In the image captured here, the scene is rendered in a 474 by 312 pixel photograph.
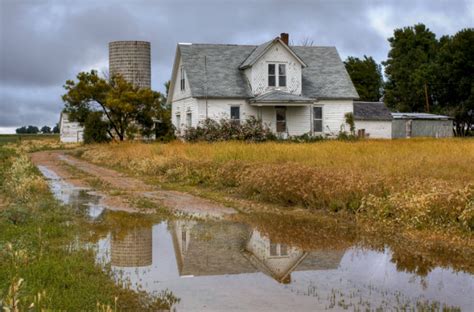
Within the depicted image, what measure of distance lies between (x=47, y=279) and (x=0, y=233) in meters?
3.38

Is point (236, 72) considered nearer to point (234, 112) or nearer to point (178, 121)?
point (234, 112)

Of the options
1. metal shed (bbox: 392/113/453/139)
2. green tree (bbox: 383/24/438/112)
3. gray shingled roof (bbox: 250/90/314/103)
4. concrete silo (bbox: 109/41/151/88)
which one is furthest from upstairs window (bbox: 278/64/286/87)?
green tree (bbox: 383/24/438/112)

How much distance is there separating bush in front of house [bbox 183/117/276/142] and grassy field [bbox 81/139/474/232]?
1207 centimetres

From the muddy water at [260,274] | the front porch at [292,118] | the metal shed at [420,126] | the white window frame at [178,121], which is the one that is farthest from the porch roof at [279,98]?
the muddy water at [260,274]

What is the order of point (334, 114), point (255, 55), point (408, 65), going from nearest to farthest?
point (255, 55)
point (334, 114)
point (408, 65)

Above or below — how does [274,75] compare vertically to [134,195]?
above

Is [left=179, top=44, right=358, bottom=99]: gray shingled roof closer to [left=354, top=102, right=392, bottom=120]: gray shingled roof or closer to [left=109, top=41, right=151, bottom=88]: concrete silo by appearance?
[left=354, top=102, right=392, bottom=120]: gray shingled roof

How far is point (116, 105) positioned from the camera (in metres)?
38.6

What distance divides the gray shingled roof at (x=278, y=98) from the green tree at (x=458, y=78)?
27.2m

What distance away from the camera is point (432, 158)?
18141mm

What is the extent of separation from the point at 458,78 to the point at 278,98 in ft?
103

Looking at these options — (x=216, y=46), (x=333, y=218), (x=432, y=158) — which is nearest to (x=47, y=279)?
(x=333, y=218)

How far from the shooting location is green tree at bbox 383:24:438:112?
69244mm

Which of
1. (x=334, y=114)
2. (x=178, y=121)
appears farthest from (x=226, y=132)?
(x=334, y=114)
